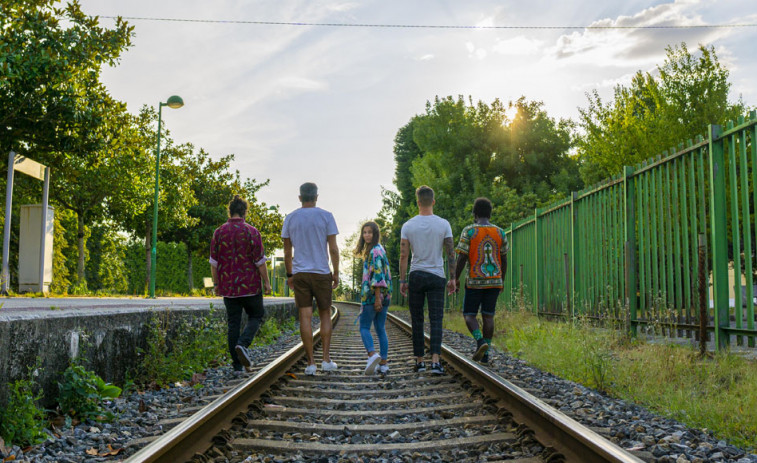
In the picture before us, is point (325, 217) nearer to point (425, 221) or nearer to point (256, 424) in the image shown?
point (425, 221)

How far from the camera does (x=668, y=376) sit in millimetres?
5289

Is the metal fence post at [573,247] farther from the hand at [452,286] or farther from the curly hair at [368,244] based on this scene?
the curly hair at [368,244]

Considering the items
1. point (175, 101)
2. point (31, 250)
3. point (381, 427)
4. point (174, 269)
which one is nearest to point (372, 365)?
point (381, 427)

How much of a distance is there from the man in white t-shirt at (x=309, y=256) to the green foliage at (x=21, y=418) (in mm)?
2674

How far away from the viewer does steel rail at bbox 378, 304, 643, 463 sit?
2781 millimetres

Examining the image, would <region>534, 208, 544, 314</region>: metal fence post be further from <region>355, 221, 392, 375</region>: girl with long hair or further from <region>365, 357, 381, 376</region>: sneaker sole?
<region>365, 357, 381, 376</region>: sneaker sole

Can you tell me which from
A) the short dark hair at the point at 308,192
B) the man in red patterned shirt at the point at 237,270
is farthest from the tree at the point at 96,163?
the short dark hair at the point at 308,192

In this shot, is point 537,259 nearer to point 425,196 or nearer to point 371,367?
point 425,196

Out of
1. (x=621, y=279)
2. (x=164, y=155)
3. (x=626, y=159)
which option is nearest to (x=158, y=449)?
(x=621, y=279)

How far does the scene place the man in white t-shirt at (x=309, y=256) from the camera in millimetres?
6047

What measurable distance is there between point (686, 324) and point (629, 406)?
2.55m

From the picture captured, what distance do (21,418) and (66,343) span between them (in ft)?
2.94

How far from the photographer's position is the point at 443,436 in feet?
11.9

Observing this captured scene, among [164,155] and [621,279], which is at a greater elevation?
[164,155]
